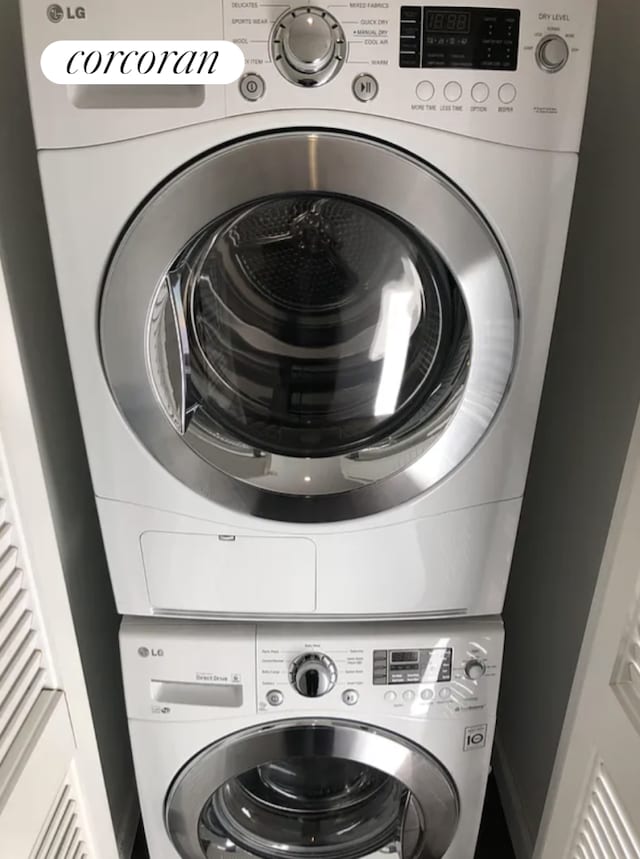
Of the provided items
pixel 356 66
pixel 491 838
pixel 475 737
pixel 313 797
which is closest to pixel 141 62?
pixel 356 66

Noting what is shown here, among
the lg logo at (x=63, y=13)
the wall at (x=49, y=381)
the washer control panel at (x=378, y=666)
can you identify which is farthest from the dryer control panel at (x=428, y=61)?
the washer control panel at (x=378, y=666)

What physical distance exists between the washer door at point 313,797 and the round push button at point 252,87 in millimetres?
886

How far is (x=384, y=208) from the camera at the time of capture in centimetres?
87

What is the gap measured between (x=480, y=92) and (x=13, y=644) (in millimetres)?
814

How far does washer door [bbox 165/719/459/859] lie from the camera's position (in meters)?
1.19

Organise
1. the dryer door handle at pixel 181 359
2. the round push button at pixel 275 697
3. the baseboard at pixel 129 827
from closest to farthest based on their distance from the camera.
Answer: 1. the dryer door handle at pixel 181 359
2. the round push button at pixel 275 697
3. the baseboard at pixel 129 827

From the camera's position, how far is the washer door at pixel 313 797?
3.90ft

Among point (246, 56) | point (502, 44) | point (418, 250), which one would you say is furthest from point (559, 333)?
point (246, 56)

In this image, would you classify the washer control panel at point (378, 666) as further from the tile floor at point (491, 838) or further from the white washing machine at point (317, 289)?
the tile floor at point (491, 838)

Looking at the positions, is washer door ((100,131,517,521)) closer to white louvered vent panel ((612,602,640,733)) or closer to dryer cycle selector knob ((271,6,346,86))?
dryer cycle selector knob ((271,6,346,86))

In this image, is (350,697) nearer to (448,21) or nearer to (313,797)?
(313,797)

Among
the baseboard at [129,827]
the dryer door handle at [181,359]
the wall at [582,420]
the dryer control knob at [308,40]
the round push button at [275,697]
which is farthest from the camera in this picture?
the baseboard at [129,827]

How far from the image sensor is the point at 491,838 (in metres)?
1.50

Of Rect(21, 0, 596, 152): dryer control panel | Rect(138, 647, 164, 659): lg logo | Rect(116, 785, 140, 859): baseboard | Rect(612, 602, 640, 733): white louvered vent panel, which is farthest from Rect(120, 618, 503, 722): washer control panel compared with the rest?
Rect(21, 0, 596, 152): dryer control panel
